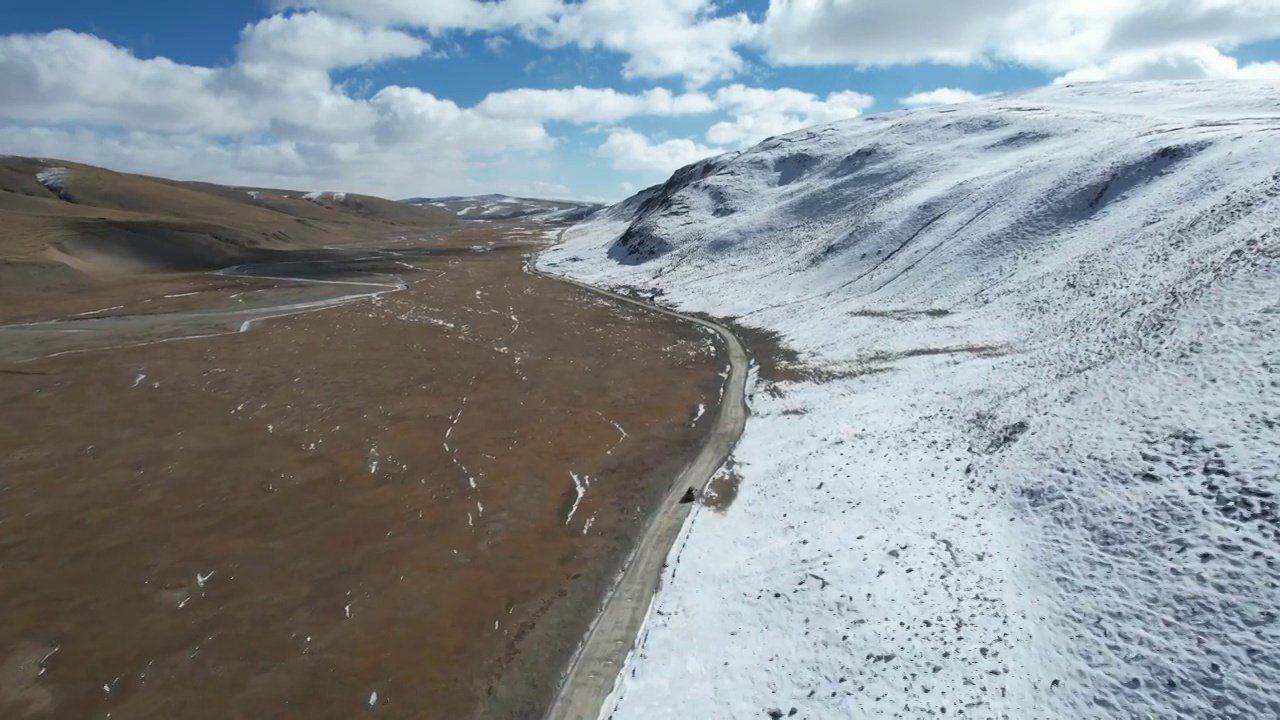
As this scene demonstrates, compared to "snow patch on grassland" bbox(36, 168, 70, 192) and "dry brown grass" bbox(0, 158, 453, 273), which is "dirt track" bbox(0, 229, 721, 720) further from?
"snow patch on grassland" bbox(36, 168, 70, 192)

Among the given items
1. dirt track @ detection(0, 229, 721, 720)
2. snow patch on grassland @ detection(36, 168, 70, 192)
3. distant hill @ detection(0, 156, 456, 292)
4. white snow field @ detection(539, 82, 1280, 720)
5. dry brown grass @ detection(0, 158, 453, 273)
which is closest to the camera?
white snow field @ detection(539, 82, 1280, 720)

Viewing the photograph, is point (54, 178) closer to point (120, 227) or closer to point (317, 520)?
point (120, 227)

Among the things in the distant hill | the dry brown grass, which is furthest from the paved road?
the dry brown grass

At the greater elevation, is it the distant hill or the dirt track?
the distant hill

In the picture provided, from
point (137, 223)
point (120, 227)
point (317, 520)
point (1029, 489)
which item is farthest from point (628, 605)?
point (137, 223)

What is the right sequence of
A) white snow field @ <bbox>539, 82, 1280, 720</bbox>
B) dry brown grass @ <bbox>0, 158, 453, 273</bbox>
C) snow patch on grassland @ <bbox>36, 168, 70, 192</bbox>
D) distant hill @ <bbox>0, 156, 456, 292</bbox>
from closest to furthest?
white snow field @ <bbox>539, 82, 1280, 720</bbox>
distant hill @ <bbox>0, 156, 456, 292</bbox>
dry brown grass @ <bbox>0, 158, 453, 273</bbox>
snow patch on grassland @ <bbox>36, 168, 70, 192</bbox>

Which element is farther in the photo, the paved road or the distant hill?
the distant hill

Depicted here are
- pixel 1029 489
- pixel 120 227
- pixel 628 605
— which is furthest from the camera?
pixel 120 227
